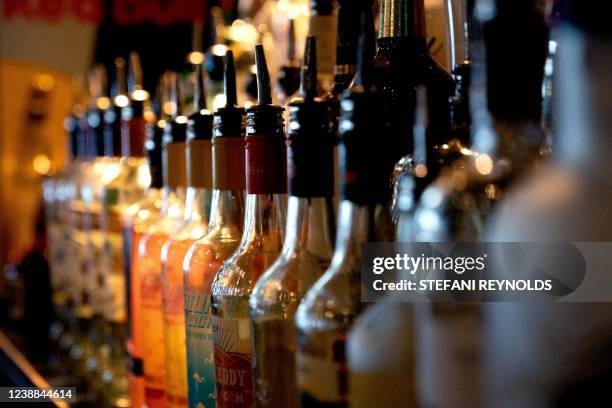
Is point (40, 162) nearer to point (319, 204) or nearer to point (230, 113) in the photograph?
point (230, 113)

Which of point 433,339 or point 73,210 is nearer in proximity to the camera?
point 433,339

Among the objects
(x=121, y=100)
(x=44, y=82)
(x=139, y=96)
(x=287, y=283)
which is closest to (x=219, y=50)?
(x=139, y=96)

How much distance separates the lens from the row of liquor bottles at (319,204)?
0.53m

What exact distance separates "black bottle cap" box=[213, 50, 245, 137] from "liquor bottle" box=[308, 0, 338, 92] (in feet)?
0.85

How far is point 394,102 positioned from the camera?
2.36ft

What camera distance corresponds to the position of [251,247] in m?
0.72

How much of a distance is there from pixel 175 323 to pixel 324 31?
1.15ft

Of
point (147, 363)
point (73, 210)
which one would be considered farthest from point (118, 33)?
point (147, 363)

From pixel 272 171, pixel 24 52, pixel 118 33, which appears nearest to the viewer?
pixel 272 171

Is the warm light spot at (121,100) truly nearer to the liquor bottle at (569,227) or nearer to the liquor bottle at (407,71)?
the liquor bottle at (407,71)

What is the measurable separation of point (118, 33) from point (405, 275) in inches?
130

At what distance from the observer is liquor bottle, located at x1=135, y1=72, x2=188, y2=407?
0.97 m

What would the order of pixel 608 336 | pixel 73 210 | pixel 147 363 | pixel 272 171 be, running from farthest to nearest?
pixel 73 210, pixel 147 363, pixel 272 171, pixel 608 336

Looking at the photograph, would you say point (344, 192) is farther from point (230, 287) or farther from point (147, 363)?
point (147, 363)
